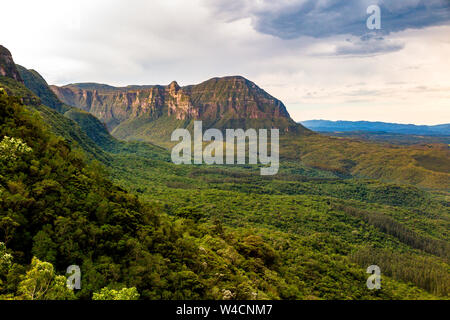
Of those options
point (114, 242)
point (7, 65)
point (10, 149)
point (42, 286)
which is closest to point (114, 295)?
point (42, 286)

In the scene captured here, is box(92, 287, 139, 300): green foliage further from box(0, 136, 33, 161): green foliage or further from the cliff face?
the cliff face

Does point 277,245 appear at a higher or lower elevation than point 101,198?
lower

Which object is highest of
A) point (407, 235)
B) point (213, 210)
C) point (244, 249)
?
point (244, 249)

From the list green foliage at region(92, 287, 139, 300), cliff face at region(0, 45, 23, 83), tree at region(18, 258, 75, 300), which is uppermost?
cliff face at region(0, 45, 23, 83)

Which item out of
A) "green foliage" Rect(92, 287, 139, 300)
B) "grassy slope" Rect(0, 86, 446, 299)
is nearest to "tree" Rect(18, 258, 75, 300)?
"green foliage" Rect(92, 287, 139, 300)

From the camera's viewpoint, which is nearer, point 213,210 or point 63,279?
point 63,279

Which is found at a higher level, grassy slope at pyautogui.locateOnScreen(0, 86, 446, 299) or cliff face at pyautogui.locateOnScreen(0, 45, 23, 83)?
cliff face at pyautogui.locateOnScreen(0, 45, 23, 83)
